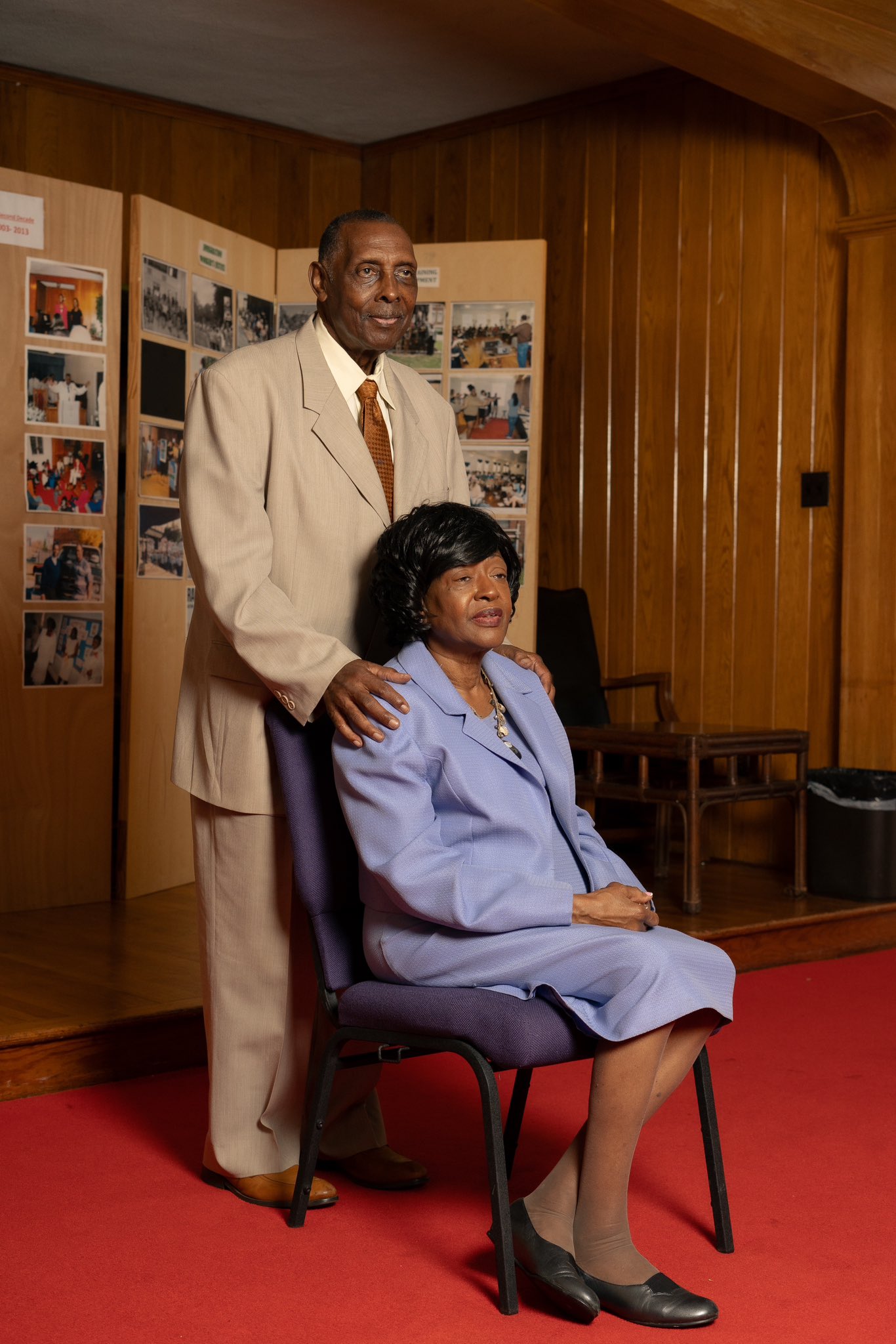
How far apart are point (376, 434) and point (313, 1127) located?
112cm

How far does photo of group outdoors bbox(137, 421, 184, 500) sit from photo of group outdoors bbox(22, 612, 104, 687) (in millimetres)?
423

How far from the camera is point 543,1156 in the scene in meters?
2.54

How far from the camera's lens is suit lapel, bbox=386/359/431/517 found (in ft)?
7.86

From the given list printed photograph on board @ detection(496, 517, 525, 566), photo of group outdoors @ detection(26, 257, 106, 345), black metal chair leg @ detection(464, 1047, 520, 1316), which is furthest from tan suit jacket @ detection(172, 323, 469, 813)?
printed photograph on board @ detection(496, 517, 525, 566)

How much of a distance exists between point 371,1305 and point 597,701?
11.0 feet

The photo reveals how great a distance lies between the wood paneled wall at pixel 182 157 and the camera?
5500 mm

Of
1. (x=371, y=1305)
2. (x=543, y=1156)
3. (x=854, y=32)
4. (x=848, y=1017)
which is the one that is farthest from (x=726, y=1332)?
(x=854, y=32)

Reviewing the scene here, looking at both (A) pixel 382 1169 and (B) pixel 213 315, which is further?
(B) pixel 213 315

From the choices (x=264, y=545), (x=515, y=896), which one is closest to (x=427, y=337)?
(x=264, y=545)

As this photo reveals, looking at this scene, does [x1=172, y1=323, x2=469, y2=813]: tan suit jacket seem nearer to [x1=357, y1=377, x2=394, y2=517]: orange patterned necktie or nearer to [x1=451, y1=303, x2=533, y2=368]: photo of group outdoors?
[x1=357, y1=377, x2=394, y2=517]: orange patterned necktie

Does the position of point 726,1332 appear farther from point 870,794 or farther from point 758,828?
point 758,828

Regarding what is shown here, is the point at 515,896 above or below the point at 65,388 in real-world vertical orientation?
below

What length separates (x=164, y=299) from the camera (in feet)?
14.5

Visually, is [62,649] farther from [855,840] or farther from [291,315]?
[855,840]
